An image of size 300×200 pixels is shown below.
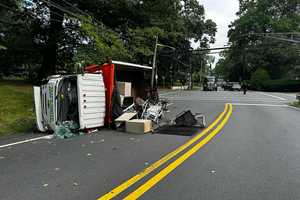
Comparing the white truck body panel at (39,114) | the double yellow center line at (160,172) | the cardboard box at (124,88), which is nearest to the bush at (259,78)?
the cardboard box at (124,88)

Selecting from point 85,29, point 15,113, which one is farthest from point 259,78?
point 15,113

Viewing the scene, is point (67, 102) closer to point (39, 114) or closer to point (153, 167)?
point (39, 114)

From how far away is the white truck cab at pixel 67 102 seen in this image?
895 cm

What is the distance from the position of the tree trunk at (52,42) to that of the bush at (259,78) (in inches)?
1834

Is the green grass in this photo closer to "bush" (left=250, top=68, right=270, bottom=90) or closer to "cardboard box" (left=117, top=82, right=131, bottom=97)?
"cardboard box" (left=117, top=82, right=131, bottom=97)

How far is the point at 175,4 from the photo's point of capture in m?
20.7

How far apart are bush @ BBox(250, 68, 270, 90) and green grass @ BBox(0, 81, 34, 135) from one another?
52668 millimetres

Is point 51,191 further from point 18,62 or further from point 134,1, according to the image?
point 18,62

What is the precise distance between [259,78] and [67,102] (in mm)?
56862

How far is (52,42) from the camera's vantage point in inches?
846

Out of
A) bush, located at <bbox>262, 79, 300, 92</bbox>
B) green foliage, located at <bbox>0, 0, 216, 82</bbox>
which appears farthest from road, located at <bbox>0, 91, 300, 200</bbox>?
bush, located at <bbox>262, 79, 300, 92</bbox>

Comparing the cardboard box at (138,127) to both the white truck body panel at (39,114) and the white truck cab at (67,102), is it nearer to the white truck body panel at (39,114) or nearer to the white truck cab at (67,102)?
the white truck cab at (67,102)

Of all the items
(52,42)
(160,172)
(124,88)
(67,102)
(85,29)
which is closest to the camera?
(160,172)

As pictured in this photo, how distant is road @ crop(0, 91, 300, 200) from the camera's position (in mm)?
4242
